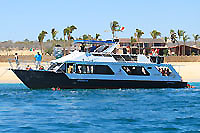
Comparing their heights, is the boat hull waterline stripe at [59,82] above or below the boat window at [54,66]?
below

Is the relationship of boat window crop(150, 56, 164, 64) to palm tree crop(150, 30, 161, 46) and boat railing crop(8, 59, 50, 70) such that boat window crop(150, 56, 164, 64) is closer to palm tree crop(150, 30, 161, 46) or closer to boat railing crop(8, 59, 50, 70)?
boat railing crop(8, 59, 50, 70)

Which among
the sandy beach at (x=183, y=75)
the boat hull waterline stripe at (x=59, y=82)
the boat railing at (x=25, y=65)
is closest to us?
the boat hull waterline stripe at (x=59, y=82)

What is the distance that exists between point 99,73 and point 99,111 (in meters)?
A: 10.7

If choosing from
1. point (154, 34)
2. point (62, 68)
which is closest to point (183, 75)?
point (62, 68)

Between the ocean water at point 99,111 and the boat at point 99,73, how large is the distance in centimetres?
91

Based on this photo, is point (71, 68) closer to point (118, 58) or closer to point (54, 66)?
point (54, 66)

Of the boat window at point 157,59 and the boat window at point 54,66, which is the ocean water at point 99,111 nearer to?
the boat window at point 54,66

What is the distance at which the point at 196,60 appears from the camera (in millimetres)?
78125

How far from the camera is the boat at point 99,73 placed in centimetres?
3125

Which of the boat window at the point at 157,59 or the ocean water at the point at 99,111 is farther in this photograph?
the boat window at the point at 157,59

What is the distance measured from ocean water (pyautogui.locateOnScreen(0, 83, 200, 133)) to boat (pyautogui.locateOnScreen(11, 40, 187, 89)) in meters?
0.91

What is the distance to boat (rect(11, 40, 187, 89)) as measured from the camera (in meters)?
31.2

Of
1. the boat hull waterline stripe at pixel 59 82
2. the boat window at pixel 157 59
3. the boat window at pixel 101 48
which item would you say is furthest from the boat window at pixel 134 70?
the boat window at pixel 101 48

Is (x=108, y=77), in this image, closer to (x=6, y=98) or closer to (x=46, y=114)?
(x=6, y=98)
